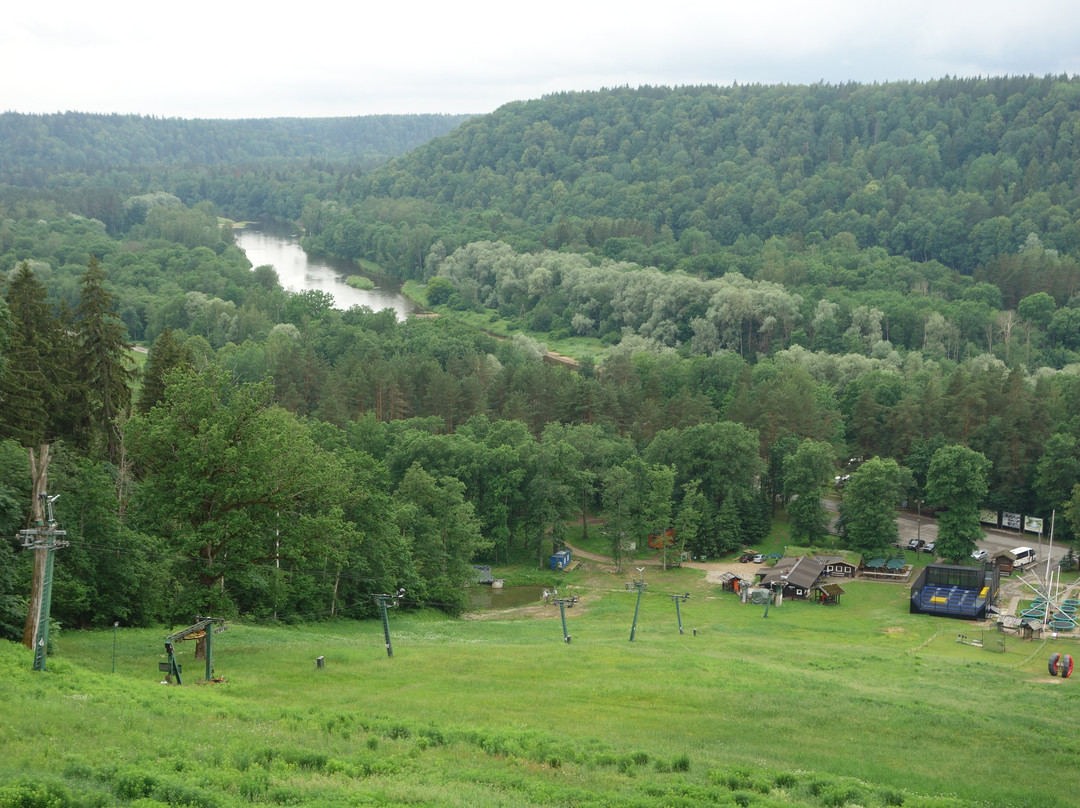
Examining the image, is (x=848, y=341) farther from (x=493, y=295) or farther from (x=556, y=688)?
(x=556, y=688)

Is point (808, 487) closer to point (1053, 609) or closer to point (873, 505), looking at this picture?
point (873, 505)

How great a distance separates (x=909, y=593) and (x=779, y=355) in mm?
54046

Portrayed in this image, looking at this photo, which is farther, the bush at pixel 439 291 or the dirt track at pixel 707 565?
the bush at pixel 439 291

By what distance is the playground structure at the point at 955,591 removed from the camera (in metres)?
59.7

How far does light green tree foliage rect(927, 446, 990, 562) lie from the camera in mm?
69062

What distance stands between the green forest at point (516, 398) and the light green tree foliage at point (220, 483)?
13cm

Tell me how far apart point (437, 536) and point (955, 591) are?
31248mm

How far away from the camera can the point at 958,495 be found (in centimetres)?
7019

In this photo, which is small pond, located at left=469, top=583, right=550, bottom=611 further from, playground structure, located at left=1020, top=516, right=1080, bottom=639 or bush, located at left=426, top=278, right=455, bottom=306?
bush, located at left=426, top=278, right=455, bottom=306

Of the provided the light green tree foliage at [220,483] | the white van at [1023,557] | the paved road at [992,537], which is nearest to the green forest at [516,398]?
the light green tree foliage at [220,483]

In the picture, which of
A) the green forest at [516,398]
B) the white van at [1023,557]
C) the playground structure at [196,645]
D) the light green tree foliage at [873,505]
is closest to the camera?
the playground structure at [196,645]

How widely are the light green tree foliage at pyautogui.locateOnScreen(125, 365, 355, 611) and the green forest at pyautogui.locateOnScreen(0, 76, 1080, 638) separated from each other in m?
0.13

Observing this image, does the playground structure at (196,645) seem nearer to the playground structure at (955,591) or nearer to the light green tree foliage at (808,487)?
the playground structure at (955,591)

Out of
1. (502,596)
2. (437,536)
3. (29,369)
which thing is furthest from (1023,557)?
(29,369)
